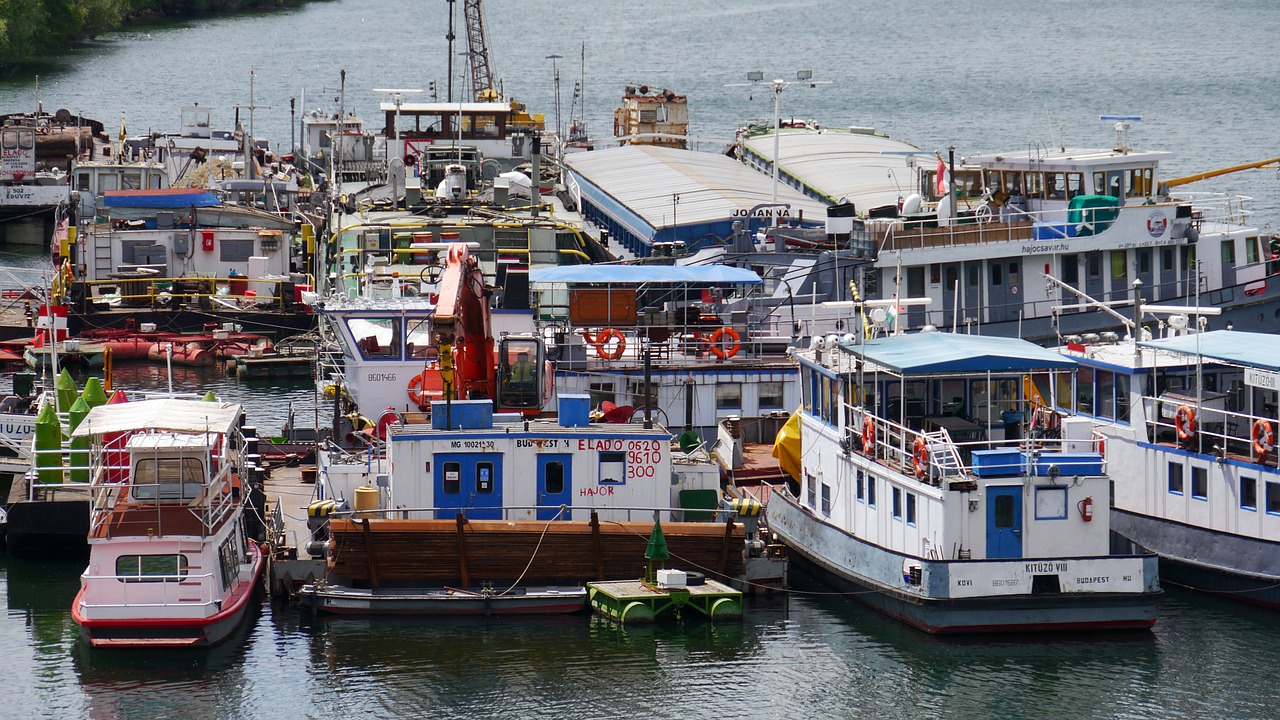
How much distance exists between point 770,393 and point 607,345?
4431 millimetres

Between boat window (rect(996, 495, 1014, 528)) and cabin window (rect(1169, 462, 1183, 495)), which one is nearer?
boat window (rect(996, 495, 1014, 528))

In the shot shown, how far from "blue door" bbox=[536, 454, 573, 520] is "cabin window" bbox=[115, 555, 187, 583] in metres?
7.69

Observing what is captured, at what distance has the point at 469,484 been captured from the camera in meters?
38.8

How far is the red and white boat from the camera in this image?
35094mm

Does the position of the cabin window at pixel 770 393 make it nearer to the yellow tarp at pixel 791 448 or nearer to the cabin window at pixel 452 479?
the yellow tarp at pixel 791 448

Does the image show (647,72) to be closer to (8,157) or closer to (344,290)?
(8,157)

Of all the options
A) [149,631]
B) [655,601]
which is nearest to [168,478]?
[149,631]

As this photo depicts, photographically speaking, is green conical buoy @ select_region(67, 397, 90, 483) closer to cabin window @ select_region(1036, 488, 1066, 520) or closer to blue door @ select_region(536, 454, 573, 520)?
blue door @ select_region(536, 454, 573, 520)

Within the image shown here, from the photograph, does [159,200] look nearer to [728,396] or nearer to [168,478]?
[728,396]

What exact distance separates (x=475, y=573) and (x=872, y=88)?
12392 cm

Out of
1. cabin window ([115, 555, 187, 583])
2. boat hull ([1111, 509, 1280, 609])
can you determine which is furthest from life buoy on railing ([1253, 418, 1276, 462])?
cabin window ([115, 555, 187, 583])

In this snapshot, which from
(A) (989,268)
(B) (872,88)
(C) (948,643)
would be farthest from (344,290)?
(B) (872,88)

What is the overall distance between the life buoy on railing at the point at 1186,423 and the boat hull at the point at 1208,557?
1.99 m

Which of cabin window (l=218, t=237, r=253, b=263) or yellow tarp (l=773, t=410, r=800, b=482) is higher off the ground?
cabin window (l=218, t=237, r=253, b=263)
